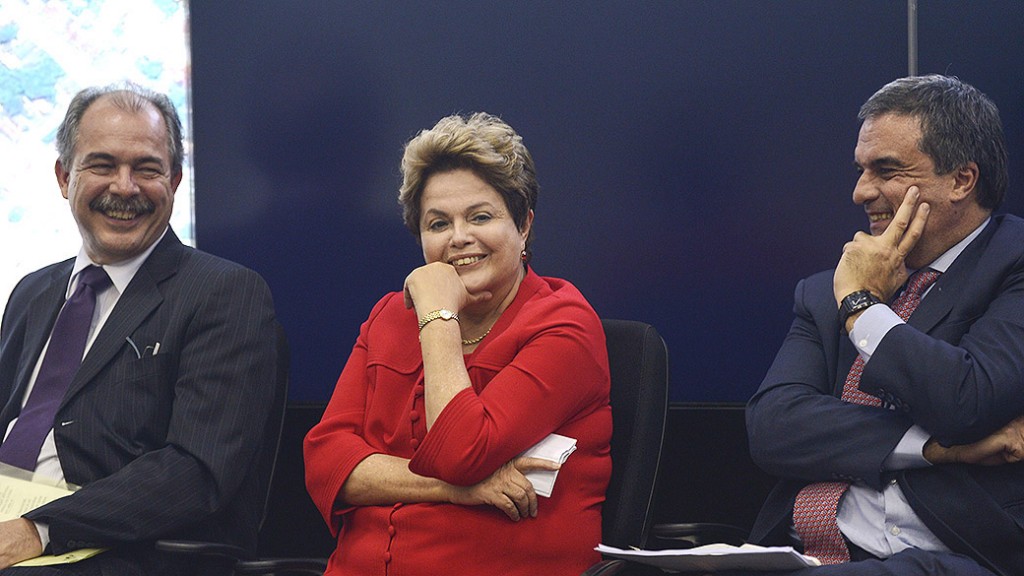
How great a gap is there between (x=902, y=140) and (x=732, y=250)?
2.55 ft

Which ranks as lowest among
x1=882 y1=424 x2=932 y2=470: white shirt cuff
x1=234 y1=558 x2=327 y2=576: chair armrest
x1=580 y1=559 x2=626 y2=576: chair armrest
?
x1=234 y1=558 x2=327 y2=576: chair armrest

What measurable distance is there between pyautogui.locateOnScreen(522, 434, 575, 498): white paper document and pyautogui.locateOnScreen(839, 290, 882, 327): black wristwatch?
65cm

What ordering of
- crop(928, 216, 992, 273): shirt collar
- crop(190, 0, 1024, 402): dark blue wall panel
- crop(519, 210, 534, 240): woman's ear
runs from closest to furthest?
1. crop(928, 216, 992, 273): shirt collar
2. crop(519, 210, 534, 240): woman's ear
3. crop(190, 0, 1024, 402): dark blue wall panel

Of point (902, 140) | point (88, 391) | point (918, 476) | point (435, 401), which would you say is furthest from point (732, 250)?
point (88, 391)

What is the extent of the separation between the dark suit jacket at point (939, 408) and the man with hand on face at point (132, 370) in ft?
4.12

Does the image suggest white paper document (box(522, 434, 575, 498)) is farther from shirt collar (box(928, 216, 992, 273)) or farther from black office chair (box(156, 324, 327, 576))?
shirt collar (box(928, 216, 992, 273))

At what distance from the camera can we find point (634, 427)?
7.70 ft

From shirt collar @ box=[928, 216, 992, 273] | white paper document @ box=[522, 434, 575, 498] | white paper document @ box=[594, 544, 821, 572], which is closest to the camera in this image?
white paper document @ box=[594, 544, 821, 572]

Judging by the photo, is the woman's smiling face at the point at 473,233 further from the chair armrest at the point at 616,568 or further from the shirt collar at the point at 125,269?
the shirt collar at the point at 125,269

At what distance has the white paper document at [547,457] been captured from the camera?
2.15 metres

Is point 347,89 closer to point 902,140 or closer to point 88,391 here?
point 88,391

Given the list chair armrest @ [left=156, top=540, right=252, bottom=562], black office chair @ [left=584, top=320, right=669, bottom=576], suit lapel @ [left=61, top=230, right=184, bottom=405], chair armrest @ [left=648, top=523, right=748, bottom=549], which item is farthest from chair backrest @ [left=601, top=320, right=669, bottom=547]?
suit lapel @ [left=61, top=230, right=184, bottom=405]

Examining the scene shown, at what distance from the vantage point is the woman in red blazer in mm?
Answer: 2160

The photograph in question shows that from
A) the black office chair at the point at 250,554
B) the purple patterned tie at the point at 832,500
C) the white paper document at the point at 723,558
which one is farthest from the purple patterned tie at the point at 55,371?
the purple patterned tie at the point at 832,500
